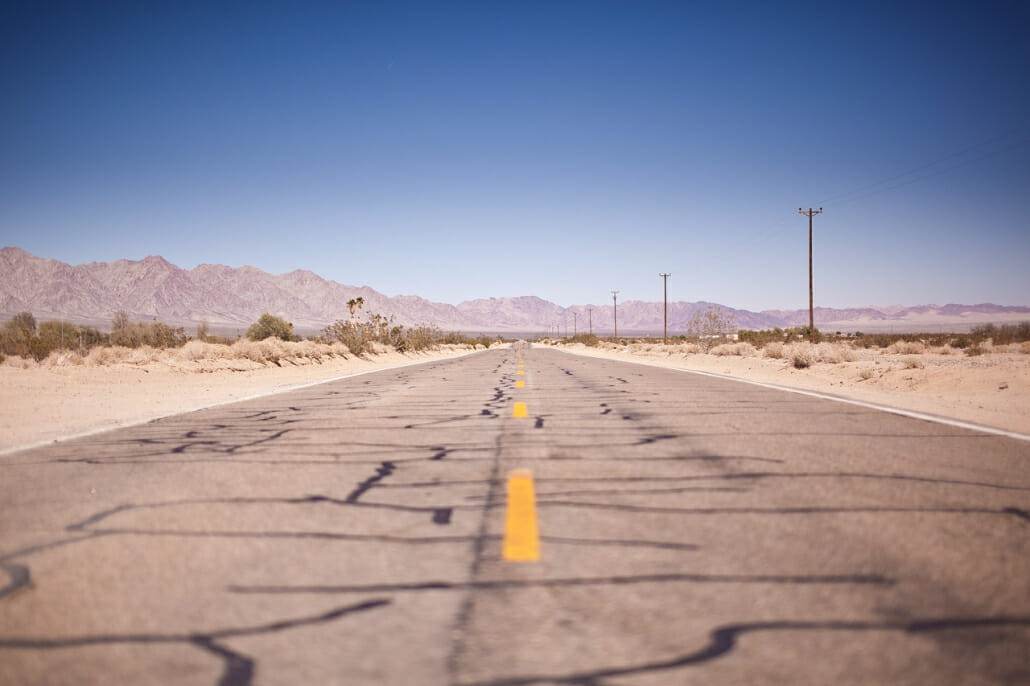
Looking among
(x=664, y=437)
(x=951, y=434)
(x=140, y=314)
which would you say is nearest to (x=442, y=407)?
(x=664, y=437)

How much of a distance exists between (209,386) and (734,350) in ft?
93.2

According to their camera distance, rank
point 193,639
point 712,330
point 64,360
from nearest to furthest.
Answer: point 193,639 → point 64,360 → point 712,330

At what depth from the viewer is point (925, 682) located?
2.13 m

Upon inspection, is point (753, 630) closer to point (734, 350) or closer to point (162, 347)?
point (162, 347)

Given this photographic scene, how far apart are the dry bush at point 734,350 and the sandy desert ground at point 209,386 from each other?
764cm

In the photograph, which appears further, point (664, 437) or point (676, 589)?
point (664, 437)

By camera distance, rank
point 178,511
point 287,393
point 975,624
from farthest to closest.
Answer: point 287,393 → point 178,511 → point 975,624

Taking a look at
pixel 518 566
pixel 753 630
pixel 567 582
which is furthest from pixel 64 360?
pixel 753 630

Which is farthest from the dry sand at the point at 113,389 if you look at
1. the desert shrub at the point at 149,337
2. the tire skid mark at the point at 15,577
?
the desert shrub at the point at 149,337

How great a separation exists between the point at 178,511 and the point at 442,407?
6.21 meters

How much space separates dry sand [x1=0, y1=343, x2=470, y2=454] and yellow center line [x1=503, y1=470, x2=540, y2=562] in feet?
19.0

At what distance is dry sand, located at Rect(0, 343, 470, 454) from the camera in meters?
9.12

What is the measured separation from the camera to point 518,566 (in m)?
3.11

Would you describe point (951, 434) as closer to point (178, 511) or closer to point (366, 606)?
point (366, 606)
